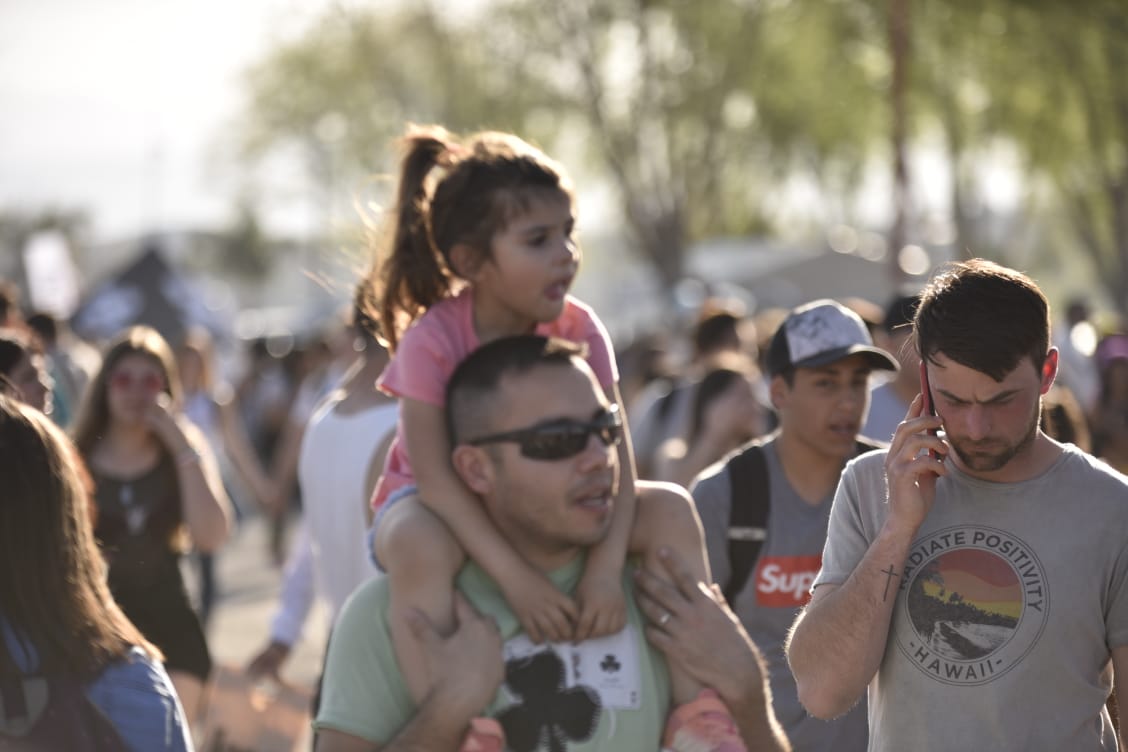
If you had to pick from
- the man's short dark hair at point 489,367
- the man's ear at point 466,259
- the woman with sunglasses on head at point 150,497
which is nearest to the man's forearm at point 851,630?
the man's short dark hair at point 489,367

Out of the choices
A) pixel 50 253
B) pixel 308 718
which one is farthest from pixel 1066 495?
pixel 50 253

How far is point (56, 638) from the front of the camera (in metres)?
3.05

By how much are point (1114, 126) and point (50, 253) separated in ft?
84.4

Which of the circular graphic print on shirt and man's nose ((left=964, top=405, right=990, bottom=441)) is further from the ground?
man's nose ((left=964, top=405, right=990, bottom=441))

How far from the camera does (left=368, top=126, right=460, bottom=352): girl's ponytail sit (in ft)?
13.9

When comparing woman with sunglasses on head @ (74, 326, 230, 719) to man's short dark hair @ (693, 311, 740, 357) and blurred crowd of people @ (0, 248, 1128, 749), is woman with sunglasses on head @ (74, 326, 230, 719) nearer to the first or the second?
blurred crowd of people @ (0, 248, 1128, 749)

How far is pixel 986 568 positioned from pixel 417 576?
1.14 metres

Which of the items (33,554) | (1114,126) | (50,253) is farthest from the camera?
(1114,126)

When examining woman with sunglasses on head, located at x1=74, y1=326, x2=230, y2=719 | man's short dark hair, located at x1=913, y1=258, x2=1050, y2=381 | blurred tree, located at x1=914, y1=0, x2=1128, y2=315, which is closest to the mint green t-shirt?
man's short dark hair, located at x1=913, y1=258, x2=1050, y2=381

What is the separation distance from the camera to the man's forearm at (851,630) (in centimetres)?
337

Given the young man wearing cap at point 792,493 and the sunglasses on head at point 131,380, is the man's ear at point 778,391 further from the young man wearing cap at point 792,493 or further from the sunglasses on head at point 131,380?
the sunglasses on head at point 131,380

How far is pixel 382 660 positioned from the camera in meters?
3.22

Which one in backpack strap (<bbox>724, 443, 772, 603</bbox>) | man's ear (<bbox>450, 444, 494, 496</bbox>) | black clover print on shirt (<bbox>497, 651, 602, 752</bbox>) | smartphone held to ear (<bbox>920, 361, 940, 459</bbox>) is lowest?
A: backpack strap (<bbox>724, 443, 772, 603</bbox>)

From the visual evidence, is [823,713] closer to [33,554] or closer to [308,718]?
[33,554]
